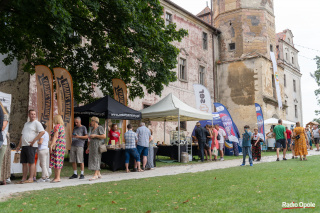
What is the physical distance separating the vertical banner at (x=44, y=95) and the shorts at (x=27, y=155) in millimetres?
3260

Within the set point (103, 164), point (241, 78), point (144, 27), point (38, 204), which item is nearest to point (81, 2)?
point (144, 27)

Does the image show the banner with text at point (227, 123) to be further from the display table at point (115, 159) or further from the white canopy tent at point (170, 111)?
the display table at point (115, 159)

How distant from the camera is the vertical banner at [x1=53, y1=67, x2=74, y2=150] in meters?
12.1

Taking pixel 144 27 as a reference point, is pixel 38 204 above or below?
below

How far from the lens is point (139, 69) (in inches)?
615

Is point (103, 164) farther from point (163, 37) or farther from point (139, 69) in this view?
point (163, 37)

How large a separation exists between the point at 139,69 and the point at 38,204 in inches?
425

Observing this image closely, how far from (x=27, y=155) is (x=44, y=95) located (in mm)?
3918

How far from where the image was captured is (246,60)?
30.0 metres

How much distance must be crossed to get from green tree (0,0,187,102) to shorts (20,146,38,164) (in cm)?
398

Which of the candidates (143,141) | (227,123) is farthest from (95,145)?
(227,123)

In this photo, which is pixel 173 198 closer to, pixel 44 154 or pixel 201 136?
pixel 44 154

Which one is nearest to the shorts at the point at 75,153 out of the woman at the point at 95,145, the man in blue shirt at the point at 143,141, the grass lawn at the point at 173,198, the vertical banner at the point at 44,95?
the woman at the point at 95,145

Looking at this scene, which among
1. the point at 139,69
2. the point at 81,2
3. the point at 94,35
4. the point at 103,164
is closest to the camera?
the point at 81,2
